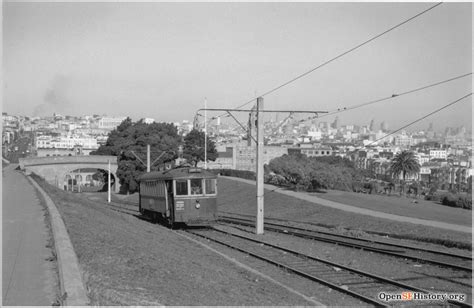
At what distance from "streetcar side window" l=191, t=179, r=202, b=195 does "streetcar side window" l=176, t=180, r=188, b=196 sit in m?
0.32

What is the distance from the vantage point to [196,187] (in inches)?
1021

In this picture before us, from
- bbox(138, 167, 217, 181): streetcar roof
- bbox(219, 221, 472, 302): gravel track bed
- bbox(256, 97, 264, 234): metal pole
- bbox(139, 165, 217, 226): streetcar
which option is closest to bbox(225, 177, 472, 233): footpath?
bbox(256, 97, 264, 234): metal pole

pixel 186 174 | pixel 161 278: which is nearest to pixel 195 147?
pixel 186 174

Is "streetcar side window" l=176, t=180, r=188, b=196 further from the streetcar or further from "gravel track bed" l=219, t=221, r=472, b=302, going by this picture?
"gravel track bed" l=219, t=221, r=472, b=302

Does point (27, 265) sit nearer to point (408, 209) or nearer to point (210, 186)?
point (210, 186)

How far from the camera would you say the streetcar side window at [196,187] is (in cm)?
2585

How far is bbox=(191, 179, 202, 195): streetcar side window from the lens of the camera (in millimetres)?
25848

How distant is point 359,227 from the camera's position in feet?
94.5

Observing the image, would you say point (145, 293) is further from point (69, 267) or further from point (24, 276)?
point (24, 276)

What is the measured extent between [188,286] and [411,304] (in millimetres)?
4258

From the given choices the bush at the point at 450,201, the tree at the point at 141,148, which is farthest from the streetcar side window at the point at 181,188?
the tree at the point at 141,148

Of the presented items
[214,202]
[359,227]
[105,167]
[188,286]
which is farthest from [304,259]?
[105,167]

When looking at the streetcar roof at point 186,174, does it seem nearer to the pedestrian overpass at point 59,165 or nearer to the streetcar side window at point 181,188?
the streetcar side window at point 181,188

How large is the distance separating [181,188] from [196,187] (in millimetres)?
698
